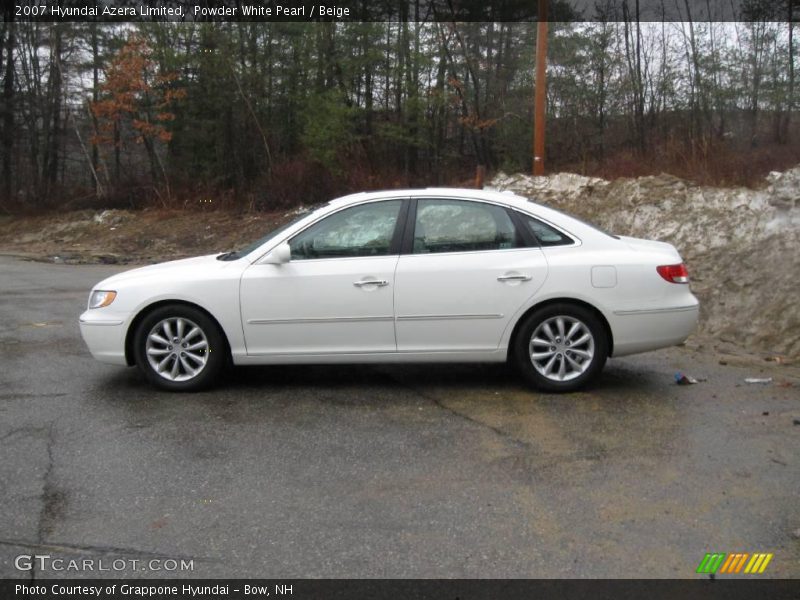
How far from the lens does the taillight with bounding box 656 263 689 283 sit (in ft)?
19.9

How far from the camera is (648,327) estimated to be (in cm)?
A: 603

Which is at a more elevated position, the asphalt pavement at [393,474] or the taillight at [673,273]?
the taillight at [673,273]

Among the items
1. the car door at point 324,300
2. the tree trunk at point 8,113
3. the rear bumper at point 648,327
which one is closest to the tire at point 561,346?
the rear bumper at point 648,327

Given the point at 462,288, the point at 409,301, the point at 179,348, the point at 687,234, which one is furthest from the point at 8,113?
the point at 462,288

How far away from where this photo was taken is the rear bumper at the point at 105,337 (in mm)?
6148

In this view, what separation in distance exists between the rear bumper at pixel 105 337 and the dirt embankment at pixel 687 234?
6.39 m

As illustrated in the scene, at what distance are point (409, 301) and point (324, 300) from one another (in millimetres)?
651

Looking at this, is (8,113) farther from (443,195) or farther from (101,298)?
(443,195)

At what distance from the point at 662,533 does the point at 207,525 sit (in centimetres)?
222

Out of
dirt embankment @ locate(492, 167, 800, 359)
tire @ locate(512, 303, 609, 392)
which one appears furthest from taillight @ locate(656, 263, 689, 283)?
dirt embankment @ locate(492, 167, 800, 359)
